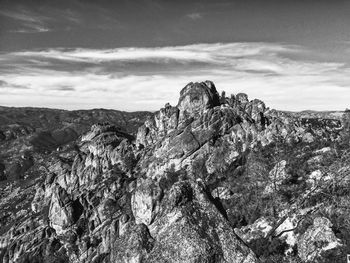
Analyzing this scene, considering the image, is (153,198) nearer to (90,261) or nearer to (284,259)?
(284,259)

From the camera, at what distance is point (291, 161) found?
19625 cm

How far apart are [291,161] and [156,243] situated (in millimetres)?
162488

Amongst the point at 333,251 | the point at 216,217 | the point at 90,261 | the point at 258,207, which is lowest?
the point at 90,261

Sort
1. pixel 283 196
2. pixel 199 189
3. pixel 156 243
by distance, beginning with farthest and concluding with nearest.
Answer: pixel 283 196 < pixel 199 189 < pixel 156 243

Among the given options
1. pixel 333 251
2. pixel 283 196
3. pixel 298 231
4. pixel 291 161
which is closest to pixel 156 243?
pixel 333 251

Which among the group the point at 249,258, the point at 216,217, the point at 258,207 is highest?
the point at 216,217

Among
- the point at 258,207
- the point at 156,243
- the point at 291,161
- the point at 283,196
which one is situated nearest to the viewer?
the point at 156,243

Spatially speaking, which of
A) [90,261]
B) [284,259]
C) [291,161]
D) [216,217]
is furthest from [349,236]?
[90,261]

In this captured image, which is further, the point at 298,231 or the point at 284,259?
the point at 298,231

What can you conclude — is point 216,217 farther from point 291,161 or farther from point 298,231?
point 291,161

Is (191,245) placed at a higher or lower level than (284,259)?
higher

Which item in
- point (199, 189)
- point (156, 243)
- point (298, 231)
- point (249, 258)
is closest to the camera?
point (249, 258)

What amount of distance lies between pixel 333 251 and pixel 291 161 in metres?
109

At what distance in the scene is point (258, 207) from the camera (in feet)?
580
